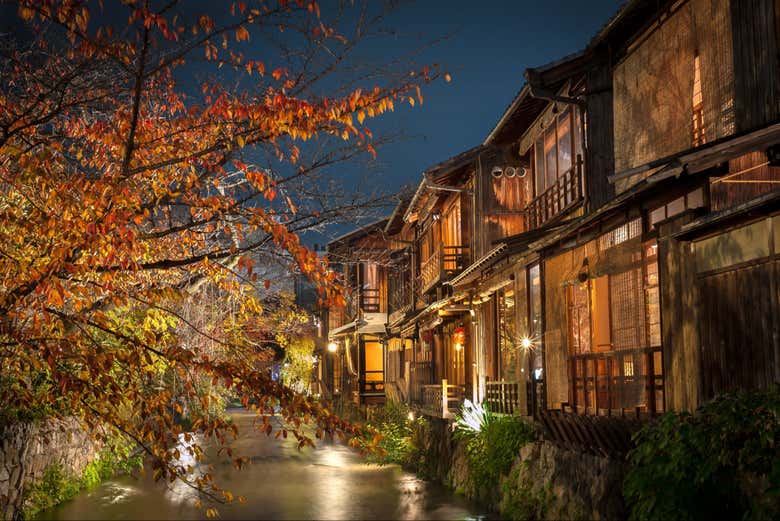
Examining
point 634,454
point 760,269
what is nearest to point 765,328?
point 760,269

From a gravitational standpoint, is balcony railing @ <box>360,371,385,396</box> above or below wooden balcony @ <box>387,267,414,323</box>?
below

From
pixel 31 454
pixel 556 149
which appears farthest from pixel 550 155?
pixel 31 454

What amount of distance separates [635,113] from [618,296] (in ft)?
15.5

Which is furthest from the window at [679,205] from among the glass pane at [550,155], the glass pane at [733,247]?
the glass pane at [550,155]

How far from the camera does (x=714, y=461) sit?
8.53 m

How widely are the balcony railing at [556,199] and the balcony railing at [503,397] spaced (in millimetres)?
4572

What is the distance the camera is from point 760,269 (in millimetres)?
9273

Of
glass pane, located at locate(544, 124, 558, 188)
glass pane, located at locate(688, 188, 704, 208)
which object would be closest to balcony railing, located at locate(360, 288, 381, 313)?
glass pane, located at locate(544, 124, 558, 188)

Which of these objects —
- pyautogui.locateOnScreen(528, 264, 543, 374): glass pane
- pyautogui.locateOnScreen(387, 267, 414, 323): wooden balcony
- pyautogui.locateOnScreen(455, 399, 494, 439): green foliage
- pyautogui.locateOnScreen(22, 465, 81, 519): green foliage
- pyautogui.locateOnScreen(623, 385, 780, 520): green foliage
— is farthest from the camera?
pyautogui.locateOnScreen(387, 267, 414, 323): wooden balcony

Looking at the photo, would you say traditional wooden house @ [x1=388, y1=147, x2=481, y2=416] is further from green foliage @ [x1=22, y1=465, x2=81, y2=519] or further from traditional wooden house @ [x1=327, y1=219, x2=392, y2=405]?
green foliage @ [x1=22, y1=465, x2=81, y2=519]

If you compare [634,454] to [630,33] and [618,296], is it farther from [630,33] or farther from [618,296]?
[630,33]

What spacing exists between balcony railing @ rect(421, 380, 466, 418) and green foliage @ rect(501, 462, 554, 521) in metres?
7.49

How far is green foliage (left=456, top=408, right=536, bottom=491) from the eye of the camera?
55.7 ft

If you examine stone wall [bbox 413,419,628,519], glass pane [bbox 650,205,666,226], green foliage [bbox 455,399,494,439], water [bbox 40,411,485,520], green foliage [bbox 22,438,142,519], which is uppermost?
glass pane [bbox 650,205,666,226]
